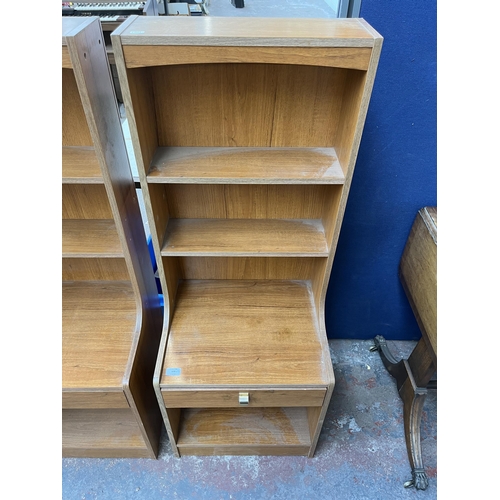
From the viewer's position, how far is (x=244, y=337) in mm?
1331

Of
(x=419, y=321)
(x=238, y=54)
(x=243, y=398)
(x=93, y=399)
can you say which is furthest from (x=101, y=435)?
(x=238, y=54)

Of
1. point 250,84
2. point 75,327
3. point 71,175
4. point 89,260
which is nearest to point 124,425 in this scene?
point 75,327

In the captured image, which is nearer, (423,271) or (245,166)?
(245,166)

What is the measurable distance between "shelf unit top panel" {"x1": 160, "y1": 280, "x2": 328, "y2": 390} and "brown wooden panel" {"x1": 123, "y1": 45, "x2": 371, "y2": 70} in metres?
0.88

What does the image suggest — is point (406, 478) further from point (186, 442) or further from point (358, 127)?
point (358, 127)

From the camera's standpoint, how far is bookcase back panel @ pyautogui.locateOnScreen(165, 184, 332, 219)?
1.24m

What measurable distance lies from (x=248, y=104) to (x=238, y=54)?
0.85 feet

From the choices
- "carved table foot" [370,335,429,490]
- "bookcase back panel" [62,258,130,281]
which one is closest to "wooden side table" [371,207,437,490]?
"carved table foot" [370,335,429,490]

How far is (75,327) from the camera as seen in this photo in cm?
137

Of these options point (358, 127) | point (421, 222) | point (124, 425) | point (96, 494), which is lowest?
point (96, 494)

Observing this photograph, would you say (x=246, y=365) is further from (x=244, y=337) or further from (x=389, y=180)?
(x=389, y=180)

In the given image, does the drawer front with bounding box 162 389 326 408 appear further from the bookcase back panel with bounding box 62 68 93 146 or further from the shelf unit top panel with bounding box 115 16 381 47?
the shelf unit top panel with bounding box 115 16 381 47

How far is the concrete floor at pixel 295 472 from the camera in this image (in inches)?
57.8

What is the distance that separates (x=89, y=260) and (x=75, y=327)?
260 millimetres
